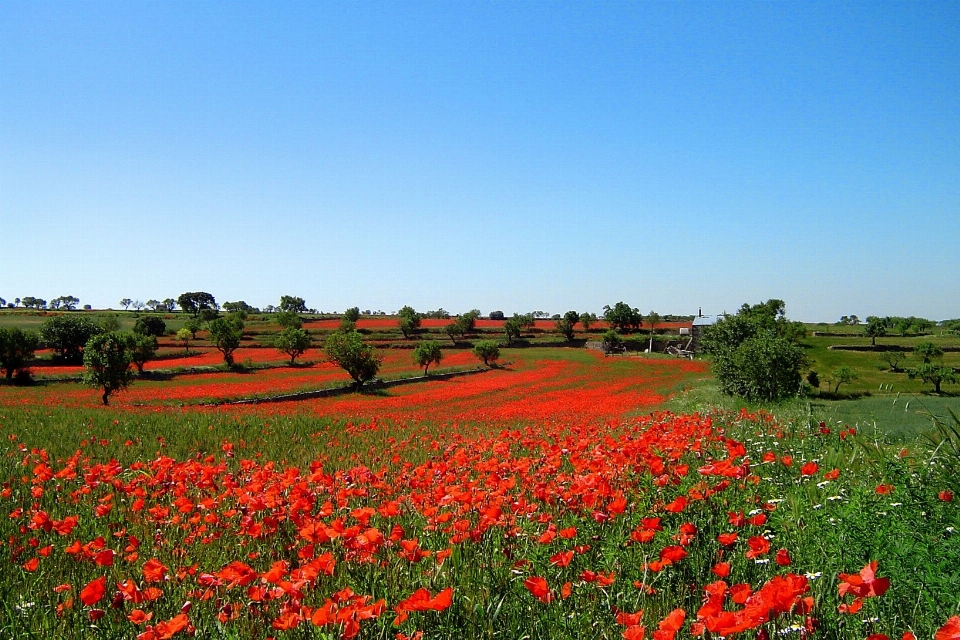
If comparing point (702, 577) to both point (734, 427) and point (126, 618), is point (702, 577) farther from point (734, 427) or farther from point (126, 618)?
point (734, 427)

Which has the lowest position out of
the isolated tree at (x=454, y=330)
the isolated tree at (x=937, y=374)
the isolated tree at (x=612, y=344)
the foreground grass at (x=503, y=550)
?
the isolated tree at (x=937, y=374)

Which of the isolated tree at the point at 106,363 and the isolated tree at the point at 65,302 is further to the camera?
the isolated tree at the point at 65,302

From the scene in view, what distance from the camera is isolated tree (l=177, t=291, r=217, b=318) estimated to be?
13288 cm

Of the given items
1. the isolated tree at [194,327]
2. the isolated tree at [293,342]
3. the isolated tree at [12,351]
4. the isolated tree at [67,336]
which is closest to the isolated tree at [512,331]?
the isolated tree at [293,342]

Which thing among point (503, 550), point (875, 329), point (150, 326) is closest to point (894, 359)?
point (875, 329)

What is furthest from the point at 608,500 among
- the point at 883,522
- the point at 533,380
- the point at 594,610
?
the point at 533,380

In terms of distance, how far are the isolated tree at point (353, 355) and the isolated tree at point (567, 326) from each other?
53.5m

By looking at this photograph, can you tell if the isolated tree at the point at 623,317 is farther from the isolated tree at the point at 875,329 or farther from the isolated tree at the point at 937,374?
the isolated tree at the point at 937,374

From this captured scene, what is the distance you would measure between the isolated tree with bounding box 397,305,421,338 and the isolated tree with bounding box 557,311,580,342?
2308cm

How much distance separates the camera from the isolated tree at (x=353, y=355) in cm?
3884

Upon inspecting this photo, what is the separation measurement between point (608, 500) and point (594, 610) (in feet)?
3.52

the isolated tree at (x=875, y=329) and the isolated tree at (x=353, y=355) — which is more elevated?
the isolated tree at (x=875, y=329)

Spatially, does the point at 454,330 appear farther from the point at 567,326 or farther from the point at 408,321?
the point at 567,326

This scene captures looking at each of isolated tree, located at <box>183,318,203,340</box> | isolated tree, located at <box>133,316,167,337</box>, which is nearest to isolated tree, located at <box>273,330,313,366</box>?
isolated tree, located at <box>183,318,203,340</box>
